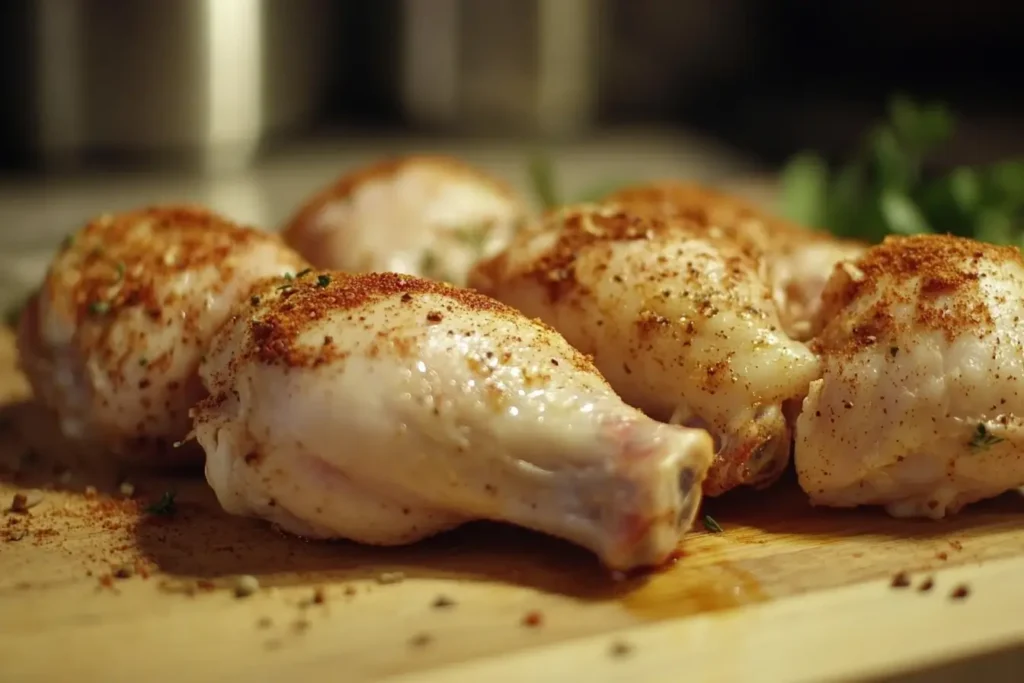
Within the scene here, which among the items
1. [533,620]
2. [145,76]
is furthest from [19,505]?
[145,76]

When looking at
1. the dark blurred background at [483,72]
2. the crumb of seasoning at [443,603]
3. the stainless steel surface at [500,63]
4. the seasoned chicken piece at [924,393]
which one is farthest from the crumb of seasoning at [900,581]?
the stainless steel surface at [500,63]

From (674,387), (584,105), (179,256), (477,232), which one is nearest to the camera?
(674,387)

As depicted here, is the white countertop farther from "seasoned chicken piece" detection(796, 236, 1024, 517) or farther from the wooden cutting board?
"seasoned chicken piece" detection(796, 236, 1024, 517)

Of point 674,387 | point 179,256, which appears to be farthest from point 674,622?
point 179,256

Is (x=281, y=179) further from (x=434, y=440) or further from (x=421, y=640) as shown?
(x=421, y=640)

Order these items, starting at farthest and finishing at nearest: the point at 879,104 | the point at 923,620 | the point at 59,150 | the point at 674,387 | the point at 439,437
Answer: the point at 879,104 → the point at 59,150 → the point at 674,387 → the point at 439,437 → the point at 923,620

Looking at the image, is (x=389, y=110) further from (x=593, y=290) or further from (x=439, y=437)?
(x=439, y=437)
